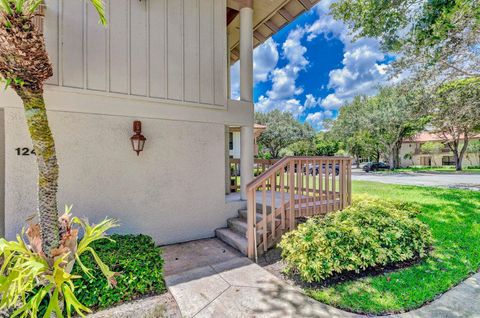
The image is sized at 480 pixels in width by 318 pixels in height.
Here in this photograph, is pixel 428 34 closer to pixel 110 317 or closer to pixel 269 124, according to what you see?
pixel 110 317

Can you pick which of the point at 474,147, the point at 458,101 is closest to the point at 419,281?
the point at 458,101

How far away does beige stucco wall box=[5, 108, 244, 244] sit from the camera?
159 inches

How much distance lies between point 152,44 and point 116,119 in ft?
5.99

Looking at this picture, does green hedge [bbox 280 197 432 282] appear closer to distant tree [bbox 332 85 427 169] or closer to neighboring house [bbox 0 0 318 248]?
neighboring house [bbox 0 0 318 248]

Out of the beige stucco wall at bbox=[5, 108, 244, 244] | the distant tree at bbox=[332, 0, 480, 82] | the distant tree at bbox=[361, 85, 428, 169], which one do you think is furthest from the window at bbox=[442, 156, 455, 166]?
the beige stucco wall at bbox=[5, 108, 244, 244]

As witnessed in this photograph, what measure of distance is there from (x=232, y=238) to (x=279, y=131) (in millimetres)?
30365

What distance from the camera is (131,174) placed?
4.93m

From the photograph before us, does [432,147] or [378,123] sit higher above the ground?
[378,123]

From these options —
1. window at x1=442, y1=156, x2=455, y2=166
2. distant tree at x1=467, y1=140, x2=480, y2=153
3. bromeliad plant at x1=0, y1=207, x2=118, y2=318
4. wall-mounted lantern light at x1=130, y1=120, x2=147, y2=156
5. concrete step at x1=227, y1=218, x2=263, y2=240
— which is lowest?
concrete step at x1=227, y1=218, x2=263, y2=240

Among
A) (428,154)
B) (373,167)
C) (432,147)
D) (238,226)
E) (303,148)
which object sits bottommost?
(238,226)

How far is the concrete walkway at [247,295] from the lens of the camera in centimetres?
285

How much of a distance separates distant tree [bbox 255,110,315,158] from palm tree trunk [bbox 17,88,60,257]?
31369mm

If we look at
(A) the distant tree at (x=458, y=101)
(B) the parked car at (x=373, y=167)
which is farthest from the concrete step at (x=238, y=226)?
(B) the parked car at (x=373, y=167)

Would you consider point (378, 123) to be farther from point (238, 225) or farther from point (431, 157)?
point (238, 225)
